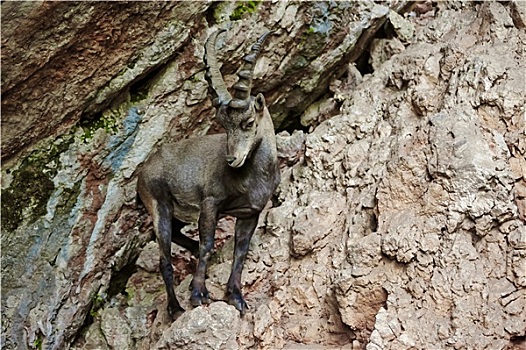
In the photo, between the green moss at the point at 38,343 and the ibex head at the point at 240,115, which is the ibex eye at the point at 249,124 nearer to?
the ibex head at the point at 240,115

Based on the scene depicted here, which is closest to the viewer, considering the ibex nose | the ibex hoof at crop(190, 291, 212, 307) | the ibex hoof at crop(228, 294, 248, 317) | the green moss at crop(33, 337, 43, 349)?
the ibex nose

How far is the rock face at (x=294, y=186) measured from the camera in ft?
A: 12.9

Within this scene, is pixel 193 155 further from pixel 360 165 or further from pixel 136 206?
pixel 360 165

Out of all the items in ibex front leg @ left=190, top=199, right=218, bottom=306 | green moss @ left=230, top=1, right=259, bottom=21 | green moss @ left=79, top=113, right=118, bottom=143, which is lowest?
ibex front leg @ left=190, top=199, right=218, bottom=306

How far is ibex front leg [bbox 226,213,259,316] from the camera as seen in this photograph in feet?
14.0

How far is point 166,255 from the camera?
173 inches

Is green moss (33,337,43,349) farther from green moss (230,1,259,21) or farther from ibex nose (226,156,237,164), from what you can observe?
green moss (230,1,259,21)

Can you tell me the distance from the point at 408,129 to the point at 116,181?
2.44 meters

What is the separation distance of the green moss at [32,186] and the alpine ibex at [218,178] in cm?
72

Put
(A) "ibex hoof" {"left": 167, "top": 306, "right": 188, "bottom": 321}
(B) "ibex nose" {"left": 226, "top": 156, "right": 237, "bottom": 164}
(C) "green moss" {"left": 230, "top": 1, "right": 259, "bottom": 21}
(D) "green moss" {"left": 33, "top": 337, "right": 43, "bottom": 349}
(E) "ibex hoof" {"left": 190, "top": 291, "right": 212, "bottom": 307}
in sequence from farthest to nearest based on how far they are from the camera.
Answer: (C) "green moss" {"left": 230, "top": 1, "right": 259, "bottom": 21} < (D) "green moss" {"left": 33, "top": 337, "right": 43, "bottom": 349} < (A) "ibex hoof" {"left": 167, "top": 306, "right": 188, "bottom": 321} < (E) "ibex hoof" {"left": 190, "top": 291, "right": 212, "bottom": 307} < (B) "ibex nose" {"left": 226, "top": 156, "right": 237, "bottom": 164}

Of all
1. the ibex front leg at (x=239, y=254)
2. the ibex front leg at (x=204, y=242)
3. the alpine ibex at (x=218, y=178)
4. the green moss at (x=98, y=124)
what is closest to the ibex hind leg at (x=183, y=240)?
the alpine ibex at (x=218, y=178)

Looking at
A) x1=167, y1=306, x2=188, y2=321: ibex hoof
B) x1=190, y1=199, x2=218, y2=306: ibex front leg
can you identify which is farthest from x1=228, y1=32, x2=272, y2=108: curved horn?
x1=167, y1=306, x2=188, y2=321: ibex hoof

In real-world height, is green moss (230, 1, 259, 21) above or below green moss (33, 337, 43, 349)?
above

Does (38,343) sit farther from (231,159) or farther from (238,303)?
(231,159)
